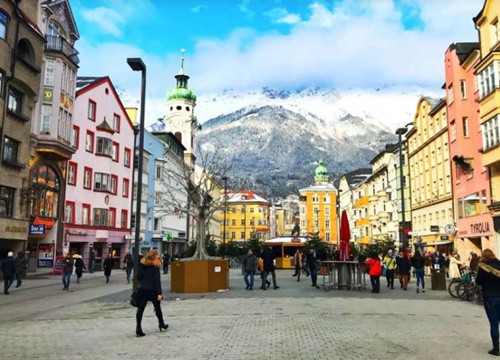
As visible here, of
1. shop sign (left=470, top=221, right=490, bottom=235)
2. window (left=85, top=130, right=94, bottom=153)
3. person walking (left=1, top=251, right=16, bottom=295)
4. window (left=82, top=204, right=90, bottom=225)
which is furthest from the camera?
window (left=85, top=130, right=94, bottom=153)

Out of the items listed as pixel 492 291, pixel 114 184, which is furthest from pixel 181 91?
pixel 492 291

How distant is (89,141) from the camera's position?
145 ft

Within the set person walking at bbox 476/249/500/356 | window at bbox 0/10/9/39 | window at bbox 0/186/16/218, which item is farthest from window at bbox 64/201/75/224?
person walking at bbox 476/249/500/356

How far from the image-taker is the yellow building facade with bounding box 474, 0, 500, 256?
2777 cm

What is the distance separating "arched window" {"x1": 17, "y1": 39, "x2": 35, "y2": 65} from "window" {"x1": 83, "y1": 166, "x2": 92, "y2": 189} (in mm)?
14260

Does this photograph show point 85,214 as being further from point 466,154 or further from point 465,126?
point 465,126

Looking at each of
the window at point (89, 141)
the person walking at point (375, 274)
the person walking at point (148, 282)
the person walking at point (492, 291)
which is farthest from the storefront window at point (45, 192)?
the person walking at point (492, 291)

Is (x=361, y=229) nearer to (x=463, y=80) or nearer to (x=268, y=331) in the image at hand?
(x=463, y=80)

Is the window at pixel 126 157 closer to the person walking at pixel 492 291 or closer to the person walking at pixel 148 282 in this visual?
the person walking at pixel 148 282

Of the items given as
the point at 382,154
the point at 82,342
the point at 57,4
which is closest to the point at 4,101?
the point at 57,4

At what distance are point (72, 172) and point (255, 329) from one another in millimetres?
34136

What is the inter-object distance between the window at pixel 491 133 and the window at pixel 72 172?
31742 mm

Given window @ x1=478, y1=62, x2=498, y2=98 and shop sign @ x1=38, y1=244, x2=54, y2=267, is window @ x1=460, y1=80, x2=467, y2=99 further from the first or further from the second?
shop sign @ x1=38, y1=244, x2=54, y2=267

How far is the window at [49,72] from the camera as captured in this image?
34750 mm
